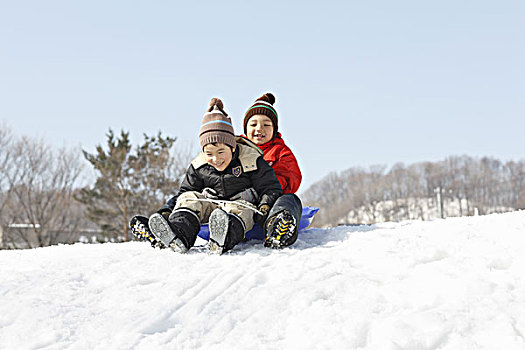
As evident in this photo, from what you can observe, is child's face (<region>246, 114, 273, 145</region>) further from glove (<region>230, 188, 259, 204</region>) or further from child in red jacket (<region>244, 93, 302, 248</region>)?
glove (<region>230, 188, 259, 204</region>)

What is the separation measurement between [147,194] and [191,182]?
15.7 m

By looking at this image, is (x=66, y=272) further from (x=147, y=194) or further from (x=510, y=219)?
(x=147, y=194)

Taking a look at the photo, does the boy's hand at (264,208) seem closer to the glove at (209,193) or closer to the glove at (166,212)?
the glove at (209,193)

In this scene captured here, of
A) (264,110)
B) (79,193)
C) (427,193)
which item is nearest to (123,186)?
(79,193)

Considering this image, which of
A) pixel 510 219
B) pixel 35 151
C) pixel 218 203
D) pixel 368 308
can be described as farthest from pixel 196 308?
pixel 35 151

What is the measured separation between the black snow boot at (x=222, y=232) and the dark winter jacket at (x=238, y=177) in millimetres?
436

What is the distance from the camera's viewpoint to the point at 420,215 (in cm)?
4850

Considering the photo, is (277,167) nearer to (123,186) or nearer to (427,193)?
(123,186)

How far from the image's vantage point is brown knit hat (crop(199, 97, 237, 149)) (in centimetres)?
316

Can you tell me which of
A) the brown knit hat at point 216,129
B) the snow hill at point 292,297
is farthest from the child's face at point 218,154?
the snow hill at point 292,297

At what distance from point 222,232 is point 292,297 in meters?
0.90

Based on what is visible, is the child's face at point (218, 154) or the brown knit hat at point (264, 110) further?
the brown knit hat at point (264, 110)

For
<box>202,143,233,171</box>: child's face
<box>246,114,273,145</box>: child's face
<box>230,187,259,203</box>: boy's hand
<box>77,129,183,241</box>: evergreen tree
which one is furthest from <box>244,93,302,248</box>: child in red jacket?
<box>77,129,183,241</box>: evergreen tree

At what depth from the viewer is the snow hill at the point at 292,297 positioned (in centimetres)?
163
